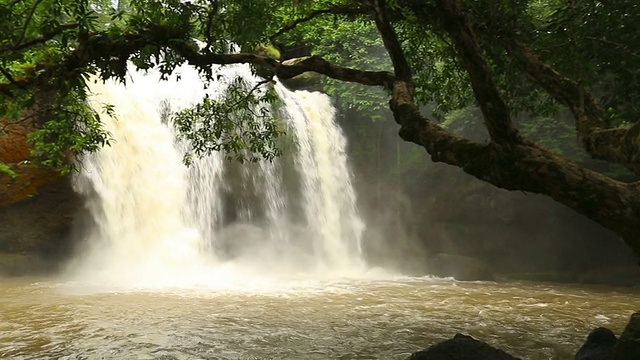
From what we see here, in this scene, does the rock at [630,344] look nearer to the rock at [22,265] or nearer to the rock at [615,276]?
the rock at [615,276]

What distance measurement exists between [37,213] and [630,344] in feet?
51.5

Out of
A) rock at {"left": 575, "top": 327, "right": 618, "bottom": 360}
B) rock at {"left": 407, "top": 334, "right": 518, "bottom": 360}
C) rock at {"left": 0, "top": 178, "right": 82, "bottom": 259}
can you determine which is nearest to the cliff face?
rock at {"left": 0, "top": 178, "right": 82, "bottom": 259}

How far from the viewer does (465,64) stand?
5.21 m

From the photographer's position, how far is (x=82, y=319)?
9.02 meters

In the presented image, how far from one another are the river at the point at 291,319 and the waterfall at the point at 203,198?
2.53 metres

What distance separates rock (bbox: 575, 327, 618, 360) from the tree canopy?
1.81 metres

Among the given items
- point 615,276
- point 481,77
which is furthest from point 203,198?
point 481,77

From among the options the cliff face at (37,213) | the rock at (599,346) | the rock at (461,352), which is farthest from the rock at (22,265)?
the rock at (599,346)

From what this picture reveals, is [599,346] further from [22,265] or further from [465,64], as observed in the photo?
[22,265]

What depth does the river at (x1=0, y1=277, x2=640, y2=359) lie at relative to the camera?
722 cm

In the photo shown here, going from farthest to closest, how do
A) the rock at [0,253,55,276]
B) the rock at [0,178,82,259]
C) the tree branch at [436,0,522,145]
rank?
1. the rock at [0,178,82,259]
2. the rock at [0,253,55,276]
3. the tree branch at [436,0,522,145]

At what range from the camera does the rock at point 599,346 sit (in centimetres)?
557

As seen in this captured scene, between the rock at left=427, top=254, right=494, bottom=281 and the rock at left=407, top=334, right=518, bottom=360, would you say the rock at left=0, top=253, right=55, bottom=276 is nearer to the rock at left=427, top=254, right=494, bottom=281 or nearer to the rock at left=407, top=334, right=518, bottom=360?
the rock at left=427, top=254, right=494, bottom=281

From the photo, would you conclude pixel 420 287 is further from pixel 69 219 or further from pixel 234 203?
pixel 69 219
